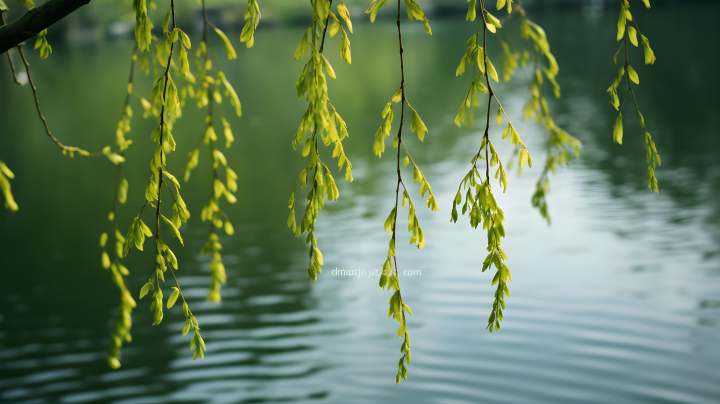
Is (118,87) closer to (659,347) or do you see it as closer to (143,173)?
(143,173)

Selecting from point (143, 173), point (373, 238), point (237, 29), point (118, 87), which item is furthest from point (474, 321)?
point (237, 29)

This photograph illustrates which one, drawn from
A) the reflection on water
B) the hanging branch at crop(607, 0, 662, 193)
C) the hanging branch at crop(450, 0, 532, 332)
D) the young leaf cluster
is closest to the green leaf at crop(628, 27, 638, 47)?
the hanging branch at crop(607, 0, 662, 193)

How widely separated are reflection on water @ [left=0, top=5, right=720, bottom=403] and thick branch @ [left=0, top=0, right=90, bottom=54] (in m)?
2.96

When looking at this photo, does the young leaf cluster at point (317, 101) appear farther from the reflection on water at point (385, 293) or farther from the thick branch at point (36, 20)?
the reflection on water at point (385, 293)

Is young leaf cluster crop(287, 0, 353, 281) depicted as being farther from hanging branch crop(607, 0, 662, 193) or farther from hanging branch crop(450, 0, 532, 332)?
hanging branch crop(607, 0, 662, 193)

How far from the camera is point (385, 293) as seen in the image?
5.53m

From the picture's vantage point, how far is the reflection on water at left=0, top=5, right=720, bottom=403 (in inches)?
162

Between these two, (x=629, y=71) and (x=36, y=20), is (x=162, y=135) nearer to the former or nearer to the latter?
(x=36, y=20)

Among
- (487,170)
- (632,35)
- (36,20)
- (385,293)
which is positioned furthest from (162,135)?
(385,293)

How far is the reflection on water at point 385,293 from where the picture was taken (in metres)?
4.12

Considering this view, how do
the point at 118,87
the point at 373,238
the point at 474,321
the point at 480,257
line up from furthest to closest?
the point at 118,87, the point at 373,238, the point at 480,257, the point at 474,321

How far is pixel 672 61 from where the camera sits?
1831 centimetres

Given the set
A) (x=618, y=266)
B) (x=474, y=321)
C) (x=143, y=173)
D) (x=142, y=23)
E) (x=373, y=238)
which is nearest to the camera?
(x=142, y=23)

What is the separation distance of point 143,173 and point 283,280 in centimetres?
530
